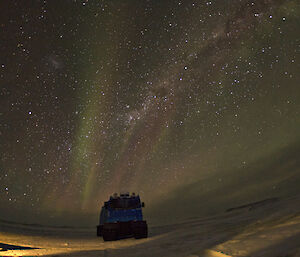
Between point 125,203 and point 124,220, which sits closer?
point 124,220

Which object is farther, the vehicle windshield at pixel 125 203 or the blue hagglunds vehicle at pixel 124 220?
the vehicle windshield at pixel 125 203

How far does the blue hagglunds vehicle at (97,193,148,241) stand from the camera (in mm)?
10719

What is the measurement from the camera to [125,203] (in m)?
12.1

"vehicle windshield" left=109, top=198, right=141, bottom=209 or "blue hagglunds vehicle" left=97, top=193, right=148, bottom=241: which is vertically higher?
"vehicle windshield" left=109, top=198, right=141, bottom=209

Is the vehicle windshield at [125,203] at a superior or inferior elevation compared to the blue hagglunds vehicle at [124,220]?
superior

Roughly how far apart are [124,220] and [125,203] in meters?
1.25

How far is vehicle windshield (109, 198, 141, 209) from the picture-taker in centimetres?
1196

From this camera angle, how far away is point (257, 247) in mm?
5082

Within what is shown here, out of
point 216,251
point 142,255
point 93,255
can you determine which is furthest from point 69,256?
point 216,251

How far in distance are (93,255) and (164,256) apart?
2154 mm

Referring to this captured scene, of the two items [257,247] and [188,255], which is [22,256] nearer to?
[188,255]

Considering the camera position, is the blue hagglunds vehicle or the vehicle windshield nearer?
the blue hagglunds vehicle

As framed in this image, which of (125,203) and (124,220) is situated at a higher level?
(125,203)

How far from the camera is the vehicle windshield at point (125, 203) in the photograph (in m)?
12.0
